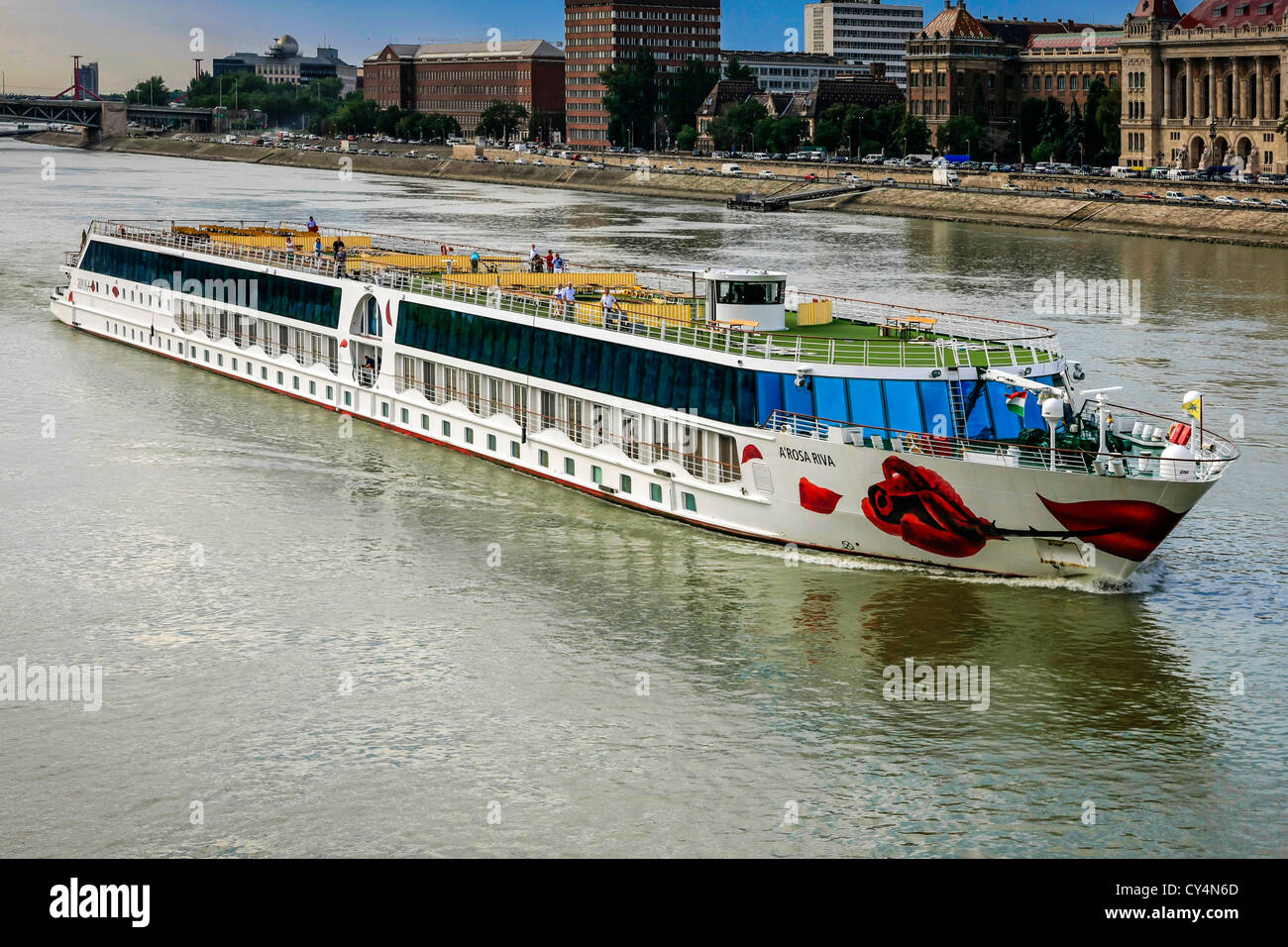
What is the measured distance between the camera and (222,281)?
40.9 m

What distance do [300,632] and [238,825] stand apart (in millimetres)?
5593

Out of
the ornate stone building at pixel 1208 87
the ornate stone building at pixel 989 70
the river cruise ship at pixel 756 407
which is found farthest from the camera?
the ornate stone building at pixel 989 70

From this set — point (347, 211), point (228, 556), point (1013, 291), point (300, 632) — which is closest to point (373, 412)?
point (228, 556)

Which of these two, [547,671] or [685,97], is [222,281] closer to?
[547,671]

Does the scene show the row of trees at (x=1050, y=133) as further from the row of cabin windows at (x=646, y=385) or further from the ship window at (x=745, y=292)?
the ship window at (x=745, y=292)

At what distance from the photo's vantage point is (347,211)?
100938 millimetres

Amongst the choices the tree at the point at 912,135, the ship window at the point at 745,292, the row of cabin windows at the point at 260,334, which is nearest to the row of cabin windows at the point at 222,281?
the row of cabin windows at the point at 260,334

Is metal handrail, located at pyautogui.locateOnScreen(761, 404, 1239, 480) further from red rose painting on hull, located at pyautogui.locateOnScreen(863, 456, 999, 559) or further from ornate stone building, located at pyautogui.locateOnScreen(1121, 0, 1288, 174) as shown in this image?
ornate stone building, located at pyautogui.locateOnScreen(1121, 0, 1288, 174)

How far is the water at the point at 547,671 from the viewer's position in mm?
17078

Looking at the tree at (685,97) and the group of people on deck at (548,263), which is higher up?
the tree at (685,97)

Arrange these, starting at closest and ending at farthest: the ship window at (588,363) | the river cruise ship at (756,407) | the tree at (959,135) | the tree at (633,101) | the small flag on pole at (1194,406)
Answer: the small flag on pole at (1194,406)
the river cruise ship at (756,407)
the ship window at (588,363)
the tree at (959,135)
the tree at (633,101)

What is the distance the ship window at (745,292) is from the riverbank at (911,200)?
58592 millimetres

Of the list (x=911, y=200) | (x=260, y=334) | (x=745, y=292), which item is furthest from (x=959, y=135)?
(x=745, y=292)
